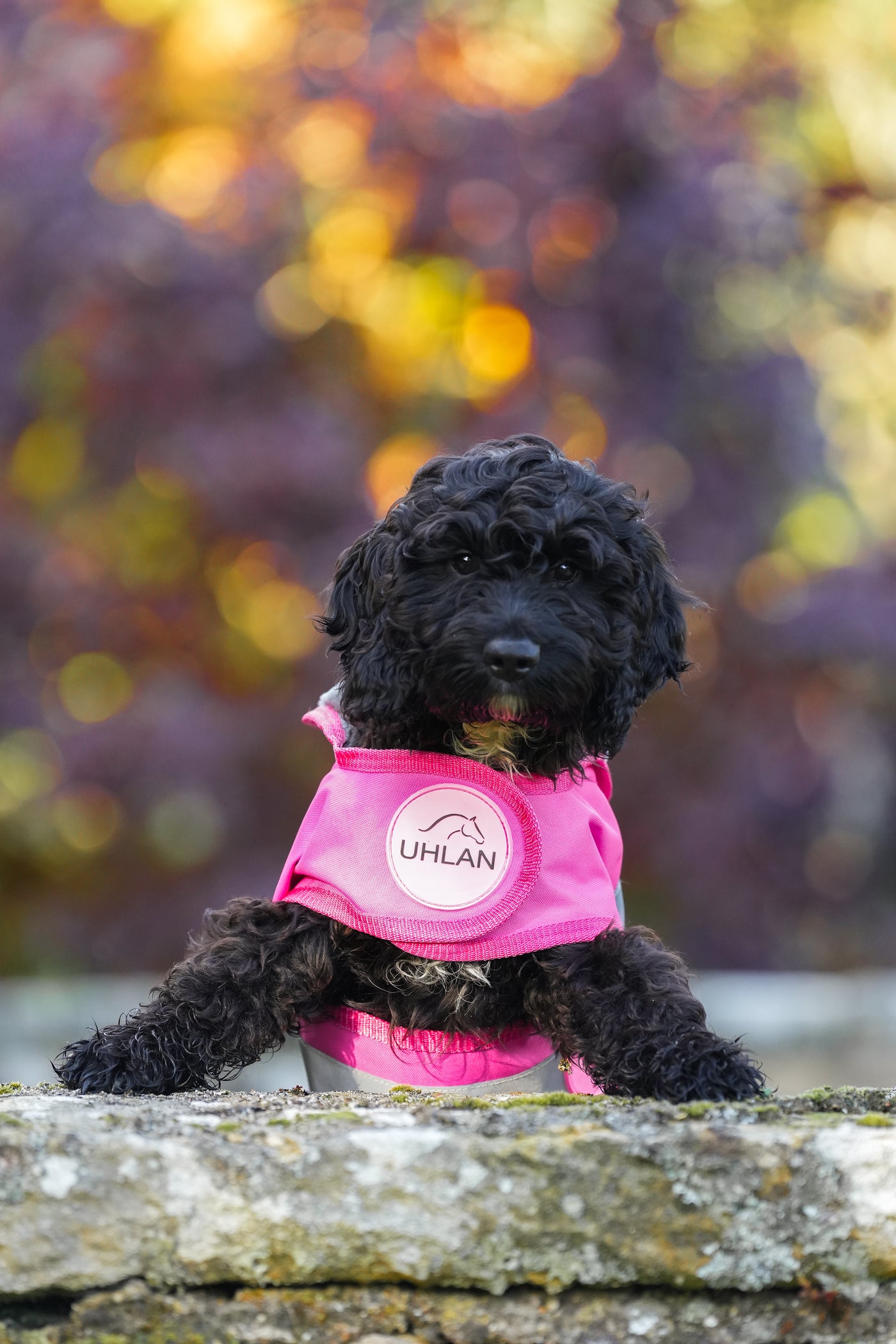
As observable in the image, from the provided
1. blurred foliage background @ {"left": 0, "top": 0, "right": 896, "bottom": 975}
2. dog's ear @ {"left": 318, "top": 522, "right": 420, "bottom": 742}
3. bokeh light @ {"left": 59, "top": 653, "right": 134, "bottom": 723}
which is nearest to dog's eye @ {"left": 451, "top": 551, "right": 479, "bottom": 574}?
dog's ear @ {"left": 318, "top": 522, "right": 420, "bottom": 742}

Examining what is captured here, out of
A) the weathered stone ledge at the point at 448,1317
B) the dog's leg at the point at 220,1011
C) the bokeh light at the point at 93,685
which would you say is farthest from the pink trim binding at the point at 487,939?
the bokeh light at the point at 93,685

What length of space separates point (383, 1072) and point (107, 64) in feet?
26.2

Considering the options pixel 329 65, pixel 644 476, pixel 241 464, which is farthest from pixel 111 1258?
pixel 329 65

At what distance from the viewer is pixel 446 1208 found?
239 centimetres

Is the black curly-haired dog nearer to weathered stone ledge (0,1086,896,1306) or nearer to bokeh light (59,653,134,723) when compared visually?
weathered stone ledge (0,1086,896,1306)

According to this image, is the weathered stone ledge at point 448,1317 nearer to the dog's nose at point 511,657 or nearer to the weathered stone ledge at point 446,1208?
the weathered stone ledge at point 446,1208

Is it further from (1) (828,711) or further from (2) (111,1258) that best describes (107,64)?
(2) (111,1258)

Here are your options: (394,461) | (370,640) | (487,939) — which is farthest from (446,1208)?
(394,461)

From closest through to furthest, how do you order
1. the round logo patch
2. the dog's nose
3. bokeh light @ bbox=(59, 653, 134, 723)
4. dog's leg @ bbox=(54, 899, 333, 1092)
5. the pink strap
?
the dog's nose, dog's leg @ bbox=(54, 899, 333, 1092), the round logo patch, the pink strap, bokeh light @ bbox=(59, 653, 134, 723)

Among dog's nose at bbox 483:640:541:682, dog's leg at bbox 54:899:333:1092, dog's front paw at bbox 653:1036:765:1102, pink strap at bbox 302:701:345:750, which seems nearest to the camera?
dog's front paw at bbox 653:1036:765:1102

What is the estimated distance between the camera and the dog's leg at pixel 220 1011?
3.09 metres

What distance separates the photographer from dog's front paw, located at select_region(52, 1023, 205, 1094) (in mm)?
3053

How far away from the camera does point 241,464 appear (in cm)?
909

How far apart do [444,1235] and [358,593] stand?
1509 mm
